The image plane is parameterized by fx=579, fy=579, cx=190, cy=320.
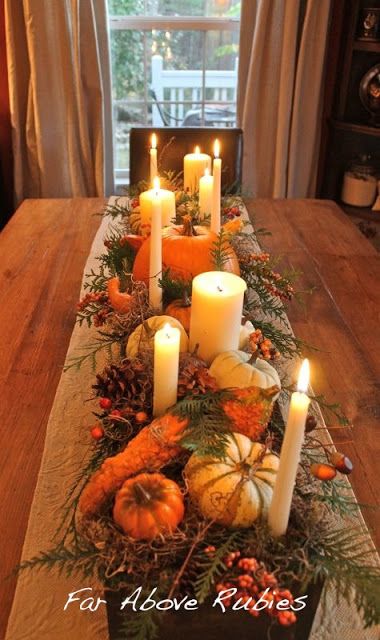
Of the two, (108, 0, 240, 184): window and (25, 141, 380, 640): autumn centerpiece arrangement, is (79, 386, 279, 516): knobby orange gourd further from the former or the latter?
(108, 0, 240, 184): window

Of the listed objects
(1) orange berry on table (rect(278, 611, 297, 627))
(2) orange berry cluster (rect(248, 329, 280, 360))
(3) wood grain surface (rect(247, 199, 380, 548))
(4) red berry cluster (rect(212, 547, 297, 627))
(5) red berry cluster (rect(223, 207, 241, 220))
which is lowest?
(3) wood grain surface (rect(247, 199, 380, 548))

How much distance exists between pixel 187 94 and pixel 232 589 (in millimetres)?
2913

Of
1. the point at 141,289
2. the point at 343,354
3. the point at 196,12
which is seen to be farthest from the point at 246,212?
the point at 196,12

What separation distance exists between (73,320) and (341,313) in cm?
59

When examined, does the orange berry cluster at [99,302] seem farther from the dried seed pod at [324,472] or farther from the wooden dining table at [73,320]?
the dried seed pod at [324,472]

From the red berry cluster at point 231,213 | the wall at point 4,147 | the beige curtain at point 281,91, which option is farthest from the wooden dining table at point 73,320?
the wall at point 4,147

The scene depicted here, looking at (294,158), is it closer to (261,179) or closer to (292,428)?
(261,179)

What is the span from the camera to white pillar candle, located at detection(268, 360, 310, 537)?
19.7 inches

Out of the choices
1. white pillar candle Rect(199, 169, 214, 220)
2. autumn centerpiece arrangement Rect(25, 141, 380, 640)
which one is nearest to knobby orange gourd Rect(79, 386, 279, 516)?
autumn centerpiece arrangement Rect(25, 141, 380, 640)

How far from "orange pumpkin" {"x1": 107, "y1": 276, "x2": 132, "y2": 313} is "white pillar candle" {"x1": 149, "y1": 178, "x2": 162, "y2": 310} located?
0.04 meters

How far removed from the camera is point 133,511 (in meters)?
0.56

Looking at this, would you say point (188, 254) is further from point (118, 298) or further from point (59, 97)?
point (59, 97)

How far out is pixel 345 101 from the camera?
8.98ft

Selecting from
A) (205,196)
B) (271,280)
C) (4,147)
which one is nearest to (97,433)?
(271,280)
